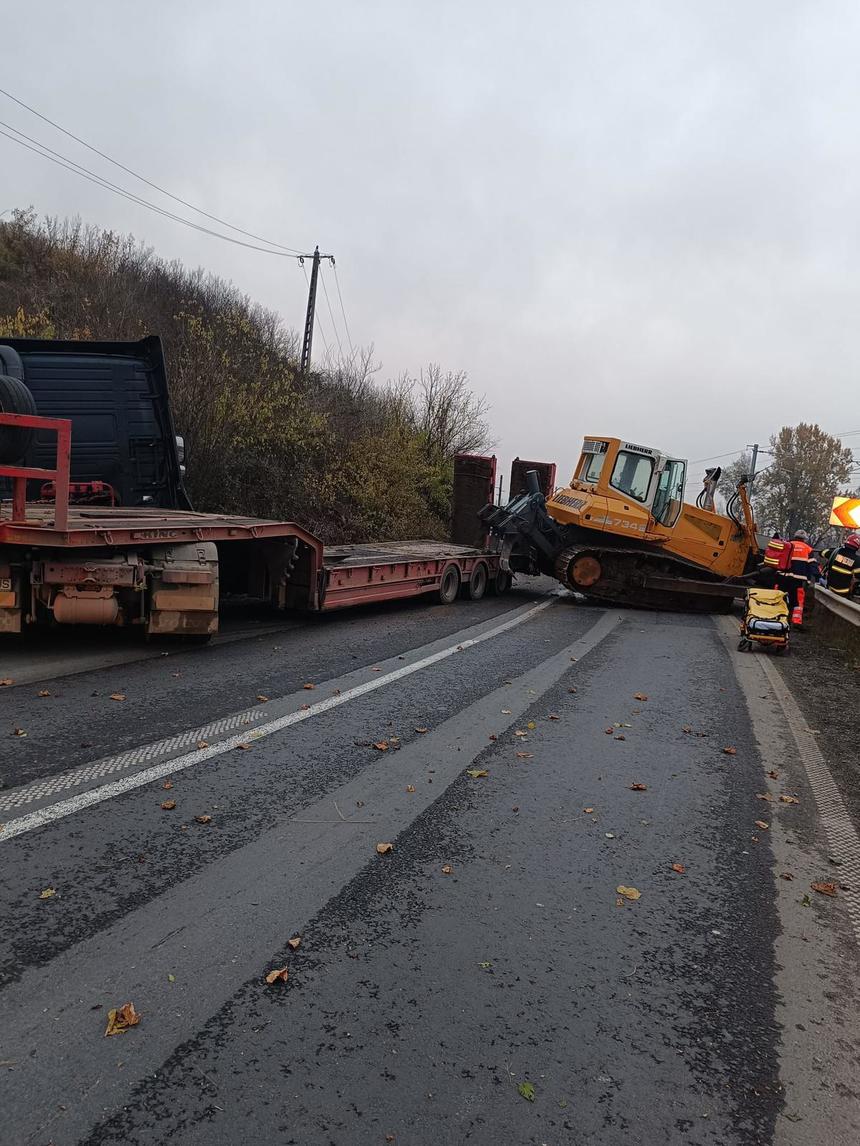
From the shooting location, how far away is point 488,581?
16.1 m

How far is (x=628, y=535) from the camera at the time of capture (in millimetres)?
16219

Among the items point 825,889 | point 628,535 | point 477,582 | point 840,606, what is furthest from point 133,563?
point 628,535

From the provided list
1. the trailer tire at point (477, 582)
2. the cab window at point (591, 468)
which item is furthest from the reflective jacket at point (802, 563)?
the trailer tire at point (477, 582)

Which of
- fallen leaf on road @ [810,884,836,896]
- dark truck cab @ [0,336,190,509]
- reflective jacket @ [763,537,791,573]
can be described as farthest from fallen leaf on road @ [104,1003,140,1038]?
reflective jacket @ [763,537,791,573]

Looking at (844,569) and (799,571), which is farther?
(844,569)

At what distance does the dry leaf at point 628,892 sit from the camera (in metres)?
3.80

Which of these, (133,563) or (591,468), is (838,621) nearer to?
(591,468)

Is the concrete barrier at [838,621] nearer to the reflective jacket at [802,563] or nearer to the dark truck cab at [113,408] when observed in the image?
the reflective jacket at [802,563]

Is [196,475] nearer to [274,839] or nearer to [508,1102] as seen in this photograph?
[274,839]

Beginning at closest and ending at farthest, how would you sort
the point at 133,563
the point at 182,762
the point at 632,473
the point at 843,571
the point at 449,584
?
the point at 182,762 < the point at 133,563 < the point at 449,584 < the point at 843,571 < the point at 632,473

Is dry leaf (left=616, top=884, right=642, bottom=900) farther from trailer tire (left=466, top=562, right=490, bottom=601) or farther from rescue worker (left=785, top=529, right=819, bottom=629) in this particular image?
trailer tire (left=466, top=562, right=490, bottom=601)

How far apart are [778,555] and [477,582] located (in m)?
5.19

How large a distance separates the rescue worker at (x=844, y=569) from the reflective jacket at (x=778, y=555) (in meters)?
3.74

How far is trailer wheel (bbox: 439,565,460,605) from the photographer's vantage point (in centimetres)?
1403
